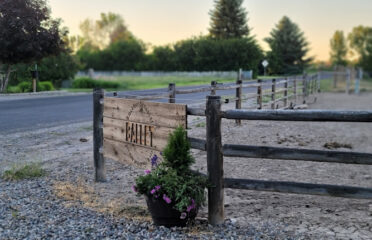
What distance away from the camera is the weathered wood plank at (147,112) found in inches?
206

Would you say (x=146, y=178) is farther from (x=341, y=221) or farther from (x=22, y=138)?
(x=22, y=138)

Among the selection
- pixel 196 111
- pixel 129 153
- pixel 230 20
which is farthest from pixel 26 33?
pixel 230 20

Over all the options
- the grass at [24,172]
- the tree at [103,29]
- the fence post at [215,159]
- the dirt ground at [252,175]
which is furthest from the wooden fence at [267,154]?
the tree at [103,29]

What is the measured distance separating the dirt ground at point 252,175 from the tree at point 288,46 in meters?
62.9

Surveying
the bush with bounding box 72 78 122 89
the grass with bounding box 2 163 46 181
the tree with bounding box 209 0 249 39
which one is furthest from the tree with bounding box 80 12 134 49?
the grass with bounding box 2 163 46 181

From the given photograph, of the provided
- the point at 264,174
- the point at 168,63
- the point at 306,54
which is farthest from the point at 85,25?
the point at 264,174

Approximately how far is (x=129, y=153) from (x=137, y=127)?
1.44 feet

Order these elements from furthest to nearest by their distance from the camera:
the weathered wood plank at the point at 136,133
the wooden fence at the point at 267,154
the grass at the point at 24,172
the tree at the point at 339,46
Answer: the tree at the point at 339,46 < the grass at the point at 24,172 < the weathered wood plank at the point at 136,133 < the wooden fence at the point at 267,154

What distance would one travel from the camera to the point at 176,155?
4770 mm

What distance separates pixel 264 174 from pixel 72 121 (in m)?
8.37

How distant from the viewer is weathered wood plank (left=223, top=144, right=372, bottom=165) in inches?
178

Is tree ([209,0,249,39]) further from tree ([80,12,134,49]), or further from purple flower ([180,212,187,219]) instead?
purple flower ([180,212,187,219])

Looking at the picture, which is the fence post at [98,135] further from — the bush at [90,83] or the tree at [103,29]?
the tree at [103,29]

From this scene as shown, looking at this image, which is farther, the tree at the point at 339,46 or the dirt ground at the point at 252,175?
the tree at the point at 339,46
